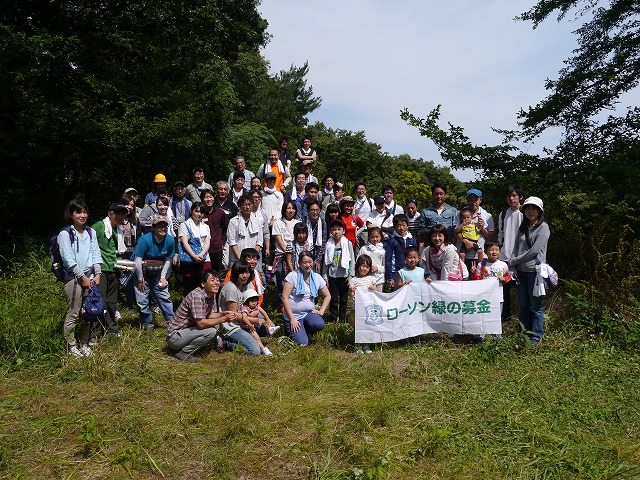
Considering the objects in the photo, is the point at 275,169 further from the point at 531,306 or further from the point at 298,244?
the point at 531,306

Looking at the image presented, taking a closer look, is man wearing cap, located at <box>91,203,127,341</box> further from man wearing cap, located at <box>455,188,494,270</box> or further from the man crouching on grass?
man wearing cap, located at <box>455,188,494,270</box>

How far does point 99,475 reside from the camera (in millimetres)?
3787

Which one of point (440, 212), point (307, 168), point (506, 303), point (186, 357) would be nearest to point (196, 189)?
point (307, 168)

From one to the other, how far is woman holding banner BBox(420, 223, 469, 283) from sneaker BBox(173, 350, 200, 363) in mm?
3182

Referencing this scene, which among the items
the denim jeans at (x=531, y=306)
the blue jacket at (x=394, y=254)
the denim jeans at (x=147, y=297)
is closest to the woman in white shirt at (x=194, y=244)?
the denim jeans at (x=147, y=297)

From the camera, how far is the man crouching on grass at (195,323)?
20.0ft

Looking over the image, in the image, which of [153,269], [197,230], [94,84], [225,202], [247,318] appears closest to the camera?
[247,318]

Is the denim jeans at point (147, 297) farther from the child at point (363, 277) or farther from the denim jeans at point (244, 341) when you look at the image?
the child at point (363, 277)

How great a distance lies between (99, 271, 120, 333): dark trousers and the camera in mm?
6406

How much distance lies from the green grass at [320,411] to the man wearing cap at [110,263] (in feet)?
1.05

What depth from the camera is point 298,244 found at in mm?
7793

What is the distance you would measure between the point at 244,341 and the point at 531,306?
3.71 metres

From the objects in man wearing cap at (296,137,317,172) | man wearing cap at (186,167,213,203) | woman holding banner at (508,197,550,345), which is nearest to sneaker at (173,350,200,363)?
man wearing cap at (186,167,213,203)

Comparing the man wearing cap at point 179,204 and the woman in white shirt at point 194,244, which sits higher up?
the man wearing cap at point 179,204
